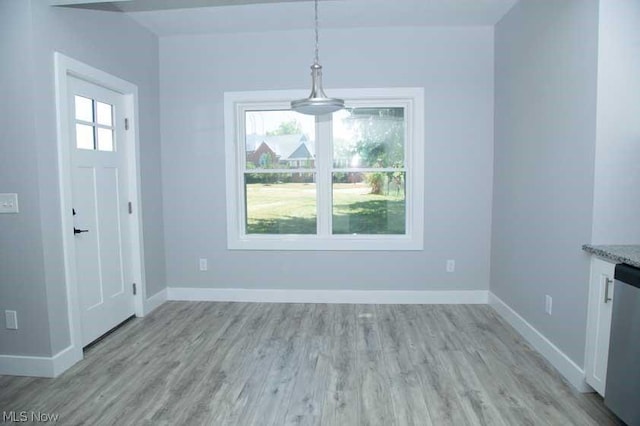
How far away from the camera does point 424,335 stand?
3.18 m

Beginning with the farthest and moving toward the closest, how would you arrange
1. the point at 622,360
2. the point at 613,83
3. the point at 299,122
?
the point at 299,122
the point at 613,83
the point at 622,360

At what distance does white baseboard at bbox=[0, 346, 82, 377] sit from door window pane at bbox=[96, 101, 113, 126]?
1.87 metres

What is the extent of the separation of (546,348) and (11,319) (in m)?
3.81

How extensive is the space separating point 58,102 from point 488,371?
3.53m

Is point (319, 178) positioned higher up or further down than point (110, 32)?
further down

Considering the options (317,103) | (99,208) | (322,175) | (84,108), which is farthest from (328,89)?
(99,208)

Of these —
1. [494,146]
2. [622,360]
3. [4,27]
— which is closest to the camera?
[622,360]

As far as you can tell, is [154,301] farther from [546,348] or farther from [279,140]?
[546,348]

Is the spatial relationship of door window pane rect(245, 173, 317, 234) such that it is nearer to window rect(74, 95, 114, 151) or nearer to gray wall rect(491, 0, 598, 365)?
window rect(74, 95, 114, 151)

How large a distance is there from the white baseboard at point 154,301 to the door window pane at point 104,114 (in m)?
1.75

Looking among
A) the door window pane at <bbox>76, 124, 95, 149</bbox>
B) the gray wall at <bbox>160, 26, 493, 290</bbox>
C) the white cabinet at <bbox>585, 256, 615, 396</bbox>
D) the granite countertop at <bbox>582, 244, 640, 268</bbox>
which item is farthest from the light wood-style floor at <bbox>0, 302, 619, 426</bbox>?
the door window pane at <bbox>76, 124, 95, 149</bbox>

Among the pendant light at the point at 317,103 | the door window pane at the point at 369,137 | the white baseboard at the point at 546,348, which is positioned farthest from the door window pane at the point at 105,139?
the white baseboard at the point at 546,348

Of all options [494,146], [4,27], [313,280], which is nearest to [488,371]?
[313,280]

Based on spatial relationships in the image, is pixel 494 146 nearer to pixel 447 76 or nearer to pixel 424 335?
pixel 447 76
